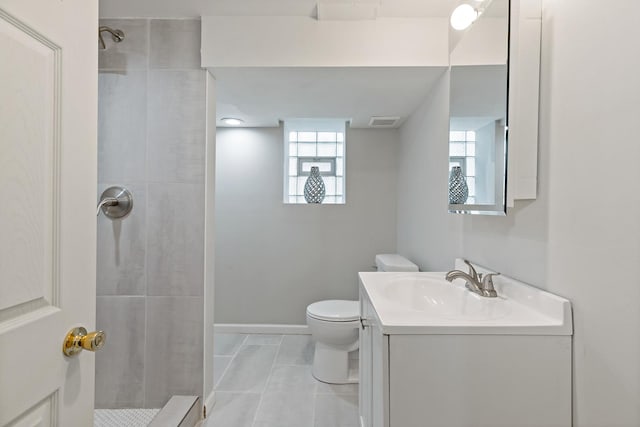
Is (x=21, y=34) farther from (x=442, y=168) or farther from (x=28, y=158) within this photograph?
(x=442, y=168)

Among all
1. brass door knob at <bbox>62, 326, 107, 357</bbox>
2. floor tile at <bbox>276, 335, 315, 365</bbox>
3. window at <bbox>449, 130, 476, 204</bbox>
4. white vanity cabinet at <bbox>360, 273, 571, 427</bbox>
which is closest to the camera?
brass door knob at <bbox>62, 326, 107, 357</bbox>

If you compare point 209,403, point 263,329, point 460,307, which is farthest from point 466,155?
point 263,329

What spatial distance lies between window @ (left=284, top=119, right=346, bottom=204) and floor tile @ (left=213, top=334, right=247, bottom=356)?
4.52 feet

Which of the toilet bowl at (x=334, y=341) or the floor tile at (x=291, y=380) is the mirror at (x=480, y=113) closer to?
the toilet bowl at (x=334, y=341)

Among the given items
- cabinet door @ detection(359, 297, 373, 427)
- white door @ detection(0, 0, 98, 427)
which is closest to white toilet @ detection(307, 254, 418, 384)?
cabinet door @ detection(359, 297, 373, 427)

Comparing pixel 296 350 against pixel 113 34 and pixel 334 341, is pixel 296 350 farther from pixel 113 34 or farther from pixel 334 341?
pixel 113 34

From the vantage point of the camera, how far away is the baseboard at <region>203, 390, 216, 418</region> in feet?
6.16

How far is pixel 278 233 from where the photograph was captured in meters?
3.14

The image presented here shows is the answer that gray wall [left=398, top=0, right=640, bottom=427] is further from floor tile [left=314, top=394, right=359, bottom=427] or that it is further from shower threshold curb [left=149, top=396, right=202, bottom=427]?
shower threshold curb [left=149, top=396, right=202, bottom=427]

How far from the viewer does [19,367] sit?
588 millimetres

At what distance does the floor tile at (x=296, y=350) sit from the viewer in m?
2.58

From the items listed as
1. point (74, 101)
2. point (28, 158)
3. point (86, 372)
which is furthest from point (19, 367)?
point (74, 101)

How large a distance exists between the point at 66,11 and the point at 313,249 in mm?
2594

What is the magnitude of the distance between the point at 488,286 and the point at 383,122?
192 cm
